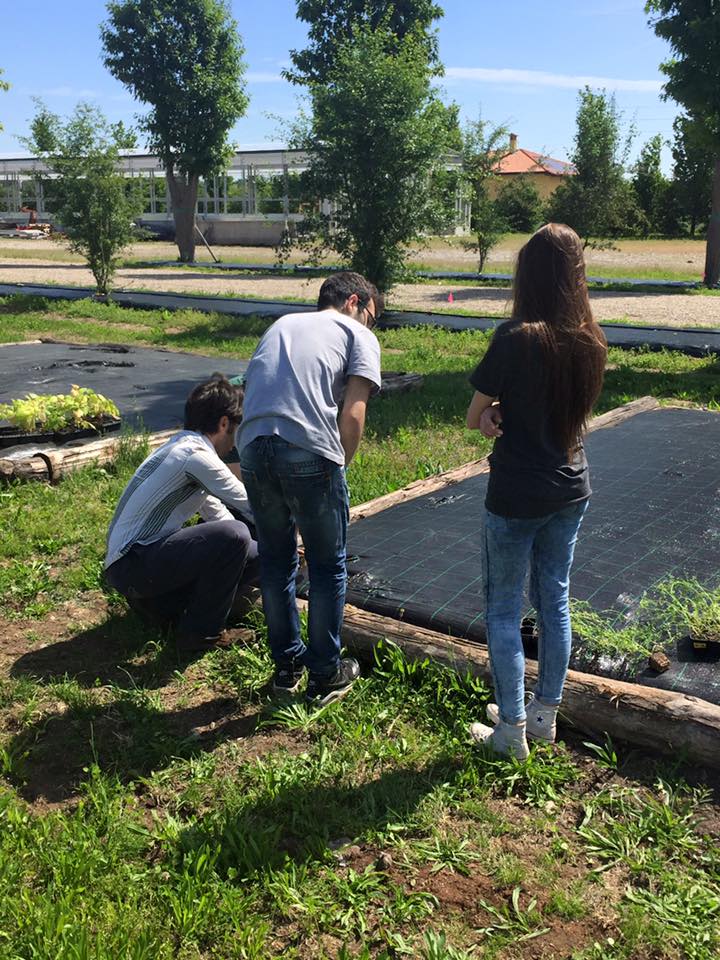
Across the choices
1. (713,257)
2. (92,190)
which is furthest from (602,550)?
(713,257)

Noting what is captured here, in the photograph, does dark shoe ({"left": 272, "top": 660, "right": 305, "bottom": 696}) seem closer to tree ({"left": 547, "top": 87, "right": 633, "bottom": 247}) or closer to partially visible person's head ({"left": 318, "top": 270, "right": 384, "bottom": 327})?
partially visible person's head ({"left": 318, "top": 270, "right": 384, "bottom": 327})

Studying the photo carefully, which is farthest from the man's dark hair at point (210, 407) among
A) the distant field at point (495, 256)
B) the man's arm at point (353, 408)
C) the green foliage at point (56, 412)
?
the distant field at point (495, 256)

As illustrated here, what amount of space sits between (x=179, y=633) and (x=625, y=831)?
196 cm

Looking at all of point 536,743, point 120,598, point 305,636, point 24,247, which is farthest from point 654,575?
point 24,247

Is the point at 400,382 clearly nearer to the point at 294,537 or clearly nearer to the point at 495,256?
the point at 294,537

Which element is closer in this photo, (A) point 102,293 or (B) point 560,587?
(B) point 560,587

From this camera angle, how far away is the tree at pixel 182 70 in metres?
29.8

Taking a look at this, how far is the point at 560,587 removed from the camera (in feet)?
9.41

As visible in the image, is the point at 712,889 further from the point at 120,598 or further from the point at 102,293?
the point at 102,293

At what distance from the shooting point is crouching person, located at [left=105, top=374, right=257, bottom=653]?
Result: 360 cm

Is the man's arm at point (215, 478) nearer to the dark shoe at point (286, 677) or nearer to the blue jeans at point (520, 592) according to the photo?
the dark shoe at point (286, 677)

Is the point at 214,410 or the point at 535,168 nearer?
the point at 214,410

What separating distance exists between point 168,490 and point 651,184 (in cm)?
4473

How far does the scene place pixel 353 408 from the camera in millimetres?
3143
